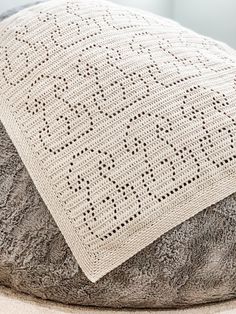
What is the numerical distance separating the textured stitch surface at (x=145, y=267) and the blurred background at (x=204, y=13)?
1214 millimetres

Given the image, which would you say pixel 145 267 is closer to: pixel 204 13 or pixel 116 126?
pixel 116 126

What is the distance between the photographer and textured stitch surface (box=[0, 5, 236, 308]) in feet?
2.97

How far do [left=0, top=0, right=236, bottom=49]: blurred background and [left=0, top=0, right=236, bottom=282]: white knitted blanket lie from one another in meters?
0.97

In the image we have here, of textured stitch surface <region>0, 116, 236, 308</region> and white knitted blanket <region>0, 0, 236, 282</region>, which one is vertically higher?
white knitted blanket <region>0, 0, 236, 282</region>

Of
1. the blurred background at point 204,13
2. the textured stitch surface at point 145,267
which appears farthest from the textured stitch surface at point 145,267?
the blurred background at point 204,13

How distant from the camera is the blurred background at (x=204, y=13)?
201 cm

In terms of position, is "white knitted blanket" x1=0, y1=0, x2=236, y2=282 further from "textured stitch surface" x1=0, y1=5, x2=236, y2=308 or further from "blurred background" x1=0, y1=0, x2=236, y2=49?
"blurred background" x1=0, y1=0, x2=236, y2=49

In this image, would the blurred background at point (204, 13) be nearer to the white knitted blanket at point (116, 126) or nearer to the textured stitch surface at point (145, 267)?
the white knitted blanket at point (116, 126)

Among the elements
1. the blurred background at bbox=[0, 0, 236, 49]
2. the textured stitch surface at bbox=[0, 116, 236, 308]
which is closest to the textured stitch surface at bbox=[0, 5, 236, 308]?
the textured stitch surface at bbox=[0, 116, 236, 308]

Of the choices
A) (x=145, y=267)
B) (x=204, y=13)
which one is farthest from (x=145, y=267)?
(x=204, y=13)

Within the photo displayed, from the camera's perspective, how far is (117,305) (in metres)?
0.92

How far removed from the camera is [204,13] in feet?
6.75

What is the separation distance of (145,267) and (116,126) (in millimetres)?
229

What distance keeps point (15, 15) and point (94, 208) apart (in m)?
0.47
